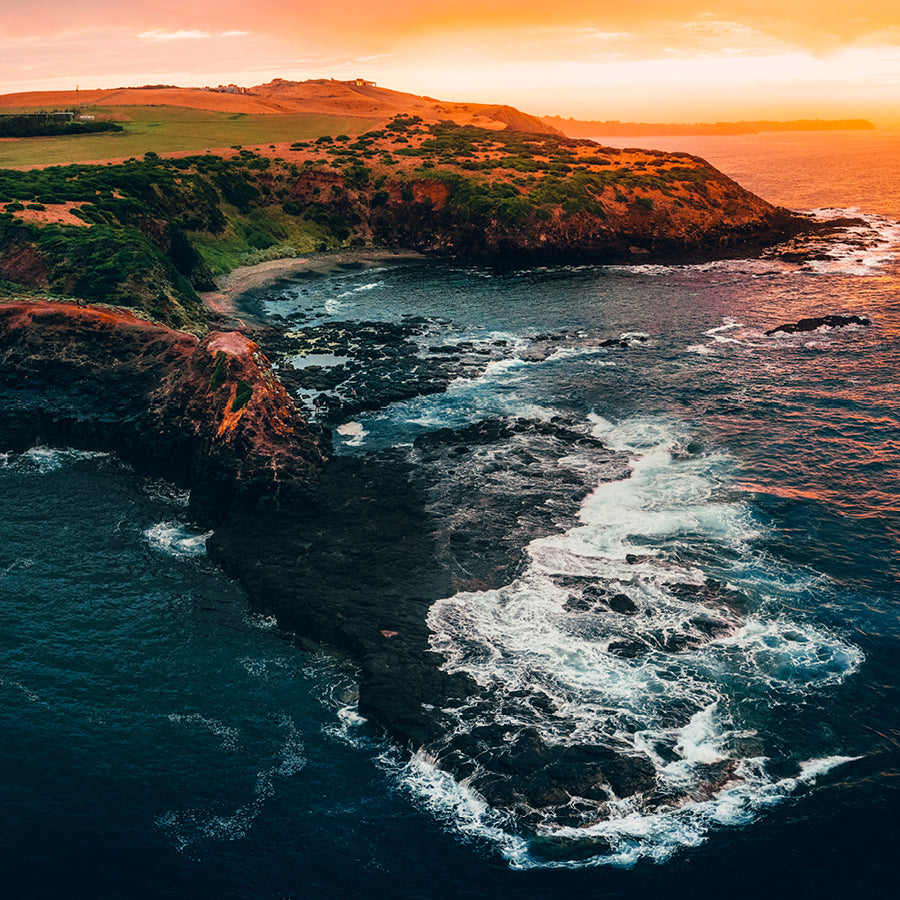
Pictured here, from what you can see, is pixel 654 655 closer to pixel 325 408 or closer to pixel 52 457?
pixel 325 408

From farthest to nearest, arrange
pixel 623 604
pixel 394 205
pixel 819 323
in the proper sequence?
1. pixel 394 205
2. pixel 819 323
3. pixel 623 604

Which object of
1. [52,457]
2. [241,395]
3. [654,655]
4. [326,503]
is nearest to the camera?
[654,655]

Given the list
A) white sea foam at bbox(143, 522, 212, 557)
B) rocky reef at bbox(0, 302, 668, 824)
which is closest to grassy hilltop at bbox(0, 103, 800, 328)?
rocky reef at bbox(0, 302, 668, 824)

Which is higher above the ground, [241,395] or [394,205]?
[394,205]

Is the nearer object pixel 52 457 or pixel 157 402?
pixel 52 457

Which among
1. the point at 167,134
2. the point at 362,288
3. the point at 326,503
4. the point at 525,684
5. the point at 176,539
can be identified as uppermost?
the point at 167,134

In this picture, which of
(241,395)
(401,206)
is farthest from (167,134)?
(241,395)

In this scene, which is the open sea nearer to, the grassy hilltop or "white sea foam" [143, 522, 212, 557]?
"white sea foam" [143, 522, 212, 557]
